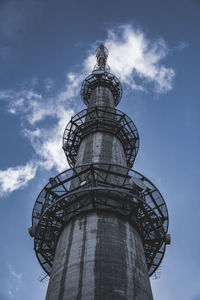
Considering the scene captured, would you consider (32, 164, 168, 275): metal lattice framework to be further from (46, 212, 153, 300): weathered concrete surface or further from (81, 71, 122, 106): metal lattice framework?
(81, 71, 122, 106): metal lattice framework

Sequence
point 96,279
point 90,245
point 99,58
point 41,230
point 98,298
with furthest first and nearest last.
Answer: point 99,58 → point 41,230 → point 90,245 → point 96,279 → point 98,298

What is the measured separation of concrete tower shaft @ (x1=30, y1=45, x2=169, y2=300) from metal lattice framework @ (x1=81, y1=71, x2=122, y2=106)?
1492cm

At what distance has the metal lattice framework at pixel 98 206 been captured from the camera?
635 inches

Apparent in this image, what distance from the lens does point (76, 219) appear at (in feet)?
52.0

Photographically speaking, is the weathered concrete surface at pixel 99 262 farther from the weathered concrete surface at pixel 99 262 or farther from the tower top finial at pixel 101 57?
the tower top finial at pixel 101 57

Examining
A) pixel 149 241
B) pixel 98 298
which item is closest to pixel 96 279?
pixel 98 298

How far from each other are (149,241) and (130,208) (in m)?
3.27

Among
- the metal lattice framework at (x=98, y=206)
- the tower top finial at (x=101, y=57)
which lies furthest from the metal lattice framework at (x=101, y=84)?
the metal lattice framework at (x=98, y=206)

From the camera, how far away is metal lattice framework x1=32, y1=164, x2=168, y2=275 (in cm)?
1614

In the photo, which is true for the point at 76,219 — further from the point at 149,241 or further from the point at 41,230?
the point at 149,241

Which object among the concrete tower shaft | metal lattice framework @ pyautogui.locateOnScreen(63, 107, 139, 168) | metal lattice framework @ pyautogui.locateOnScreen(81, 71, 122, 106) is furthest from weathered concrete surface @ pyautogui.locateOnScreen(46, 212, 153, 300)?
metal lattice framework @ pyautogui.locateOnScreen(81, 71, 122, 106)

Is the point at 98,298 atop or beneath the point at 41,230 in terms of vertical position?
beneath

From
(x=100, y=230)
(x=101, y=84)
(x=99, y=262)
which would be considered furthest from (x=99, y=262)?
(x=101, y=84)

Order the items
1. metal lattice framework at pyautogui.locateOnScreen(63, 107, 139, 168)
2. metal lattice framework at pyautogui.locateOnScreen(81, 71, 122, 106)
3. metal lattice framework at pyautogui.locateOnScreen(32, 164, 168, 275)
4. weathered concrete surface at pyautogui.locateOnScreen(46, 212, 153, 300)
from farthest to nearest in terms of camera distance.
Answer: metal lattice framework at pyautogui.locateOnScreen(81, 71, 122, 106)
metal lattice framework at pyautogui.locateOnScreen(63, 107, 139, 168)
metal lattice framework at pyautogui.locateOnScreen(32, 164, 168, 275)
weathered concrete surface at pyautogui.locateOnScreen(46, 212, 153, 300)
